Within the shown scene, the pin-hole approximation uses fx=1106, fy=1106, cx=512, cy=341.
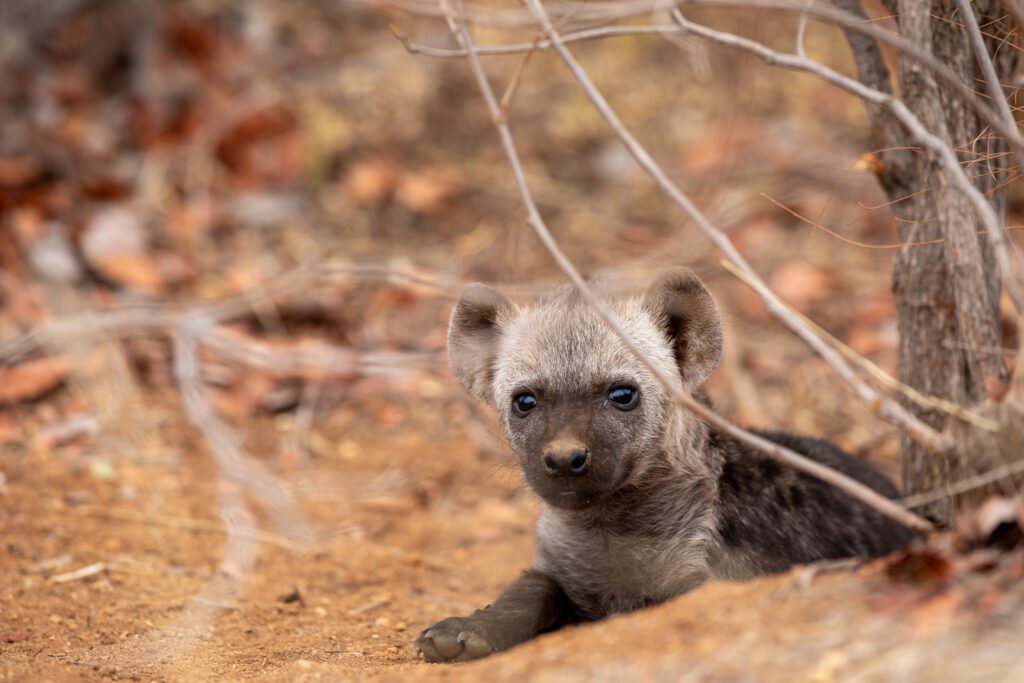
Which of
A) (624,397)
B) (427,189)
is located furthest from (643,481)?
(427,189)

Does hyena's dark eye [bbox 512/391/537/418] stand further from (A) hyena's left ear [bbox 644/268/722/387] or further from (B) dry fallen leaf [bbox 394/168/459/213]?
(B) dry fallen leaf [bbox 394/168/459/213]

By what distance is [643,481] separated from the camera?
3.59m

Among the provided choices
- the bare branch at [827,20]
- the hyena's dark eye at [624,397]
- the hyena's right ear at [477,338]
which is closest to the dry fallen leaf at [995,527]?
the bare branch at [827,20]

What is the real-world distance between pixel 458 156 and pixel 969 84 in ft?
16.1

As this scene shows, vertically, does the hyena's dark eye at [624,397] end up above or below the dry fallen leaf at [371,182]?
below

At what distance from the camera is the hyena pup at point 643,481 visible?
3447mm

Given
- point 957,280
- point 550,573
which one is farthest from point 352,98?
point 957,280

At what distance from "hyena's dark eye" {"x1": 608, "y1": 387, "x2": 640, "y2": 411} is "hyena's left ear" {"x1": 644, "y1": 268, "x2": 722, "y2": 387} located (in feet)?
0.74

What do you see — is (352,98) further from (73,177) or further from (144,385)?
(144,385)

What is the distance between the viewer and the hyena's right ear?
3.85m

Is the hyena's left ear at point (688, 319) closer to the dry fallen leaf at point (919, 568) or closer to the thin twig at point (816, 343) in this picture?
the thin twig at point (816, 343)

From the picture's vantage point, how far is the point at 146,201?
7.31 m

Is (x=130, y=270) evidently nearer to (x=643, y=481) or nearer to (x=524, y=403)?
(x=524, y=403)

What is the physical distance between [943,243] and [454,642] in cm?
190
